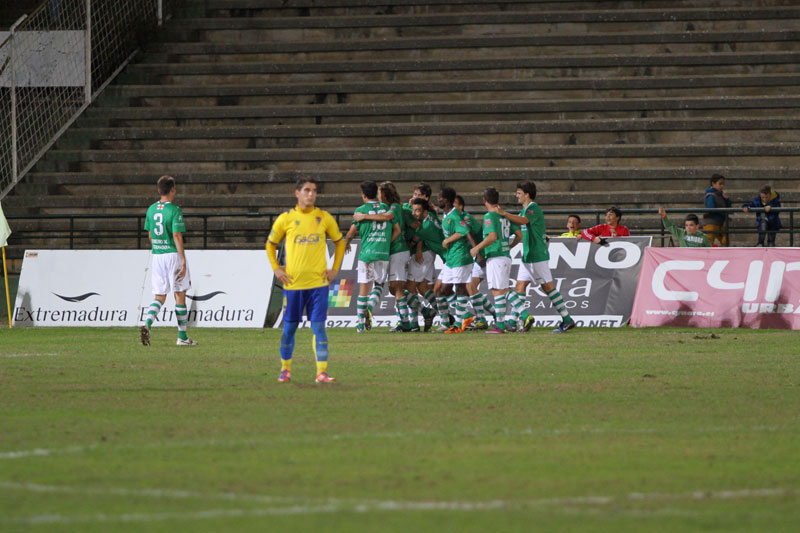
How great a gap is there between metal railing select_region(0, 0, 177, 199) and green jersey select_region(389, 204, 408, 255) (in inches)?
461

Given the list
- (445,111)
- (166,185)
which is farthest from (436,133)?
(166,185)

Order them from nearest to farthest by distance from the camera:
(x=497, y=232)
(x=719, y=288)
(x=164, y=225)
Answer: (x=164, y=225) < (x=497, y=232) < (x=719, y=288)

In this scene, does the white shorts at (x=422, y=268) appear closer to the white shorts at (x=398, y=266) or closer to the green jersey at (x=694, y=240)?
the white shorts at (x=398, y=266)

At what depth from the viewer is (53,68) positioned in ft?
94.3

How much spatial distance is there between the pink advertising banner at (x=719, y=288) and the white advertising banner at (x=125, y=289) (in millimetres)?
6471

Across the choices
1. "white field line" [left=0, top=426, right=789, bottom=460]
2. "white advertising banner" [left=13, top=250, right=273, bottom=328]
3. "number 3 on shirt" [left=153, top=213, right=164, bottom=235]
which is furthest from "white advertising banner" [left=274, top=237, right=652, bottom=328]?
"white field line" [left=0, top=426, right=789, bottom=460]

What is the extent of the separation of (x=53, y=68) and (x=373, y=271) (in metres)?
13.7

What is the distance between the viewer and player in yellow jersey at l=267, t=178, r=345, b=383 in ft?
36.4

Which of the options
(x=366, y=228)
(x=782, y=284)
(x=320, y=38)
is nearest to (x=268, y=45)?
(x=320, y=38)

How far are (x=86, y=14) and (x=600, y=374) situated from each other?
20331 millimetres

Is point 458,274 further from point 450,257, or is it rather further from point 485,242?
point 485,242

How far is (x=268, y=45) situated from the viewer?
3048cm

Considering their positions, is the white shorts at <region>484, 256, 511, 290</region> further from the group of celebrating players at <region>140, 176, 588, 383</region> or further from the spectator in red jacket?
the spectator in red jacket

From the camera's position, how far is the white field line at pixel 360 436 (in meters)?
7.48
